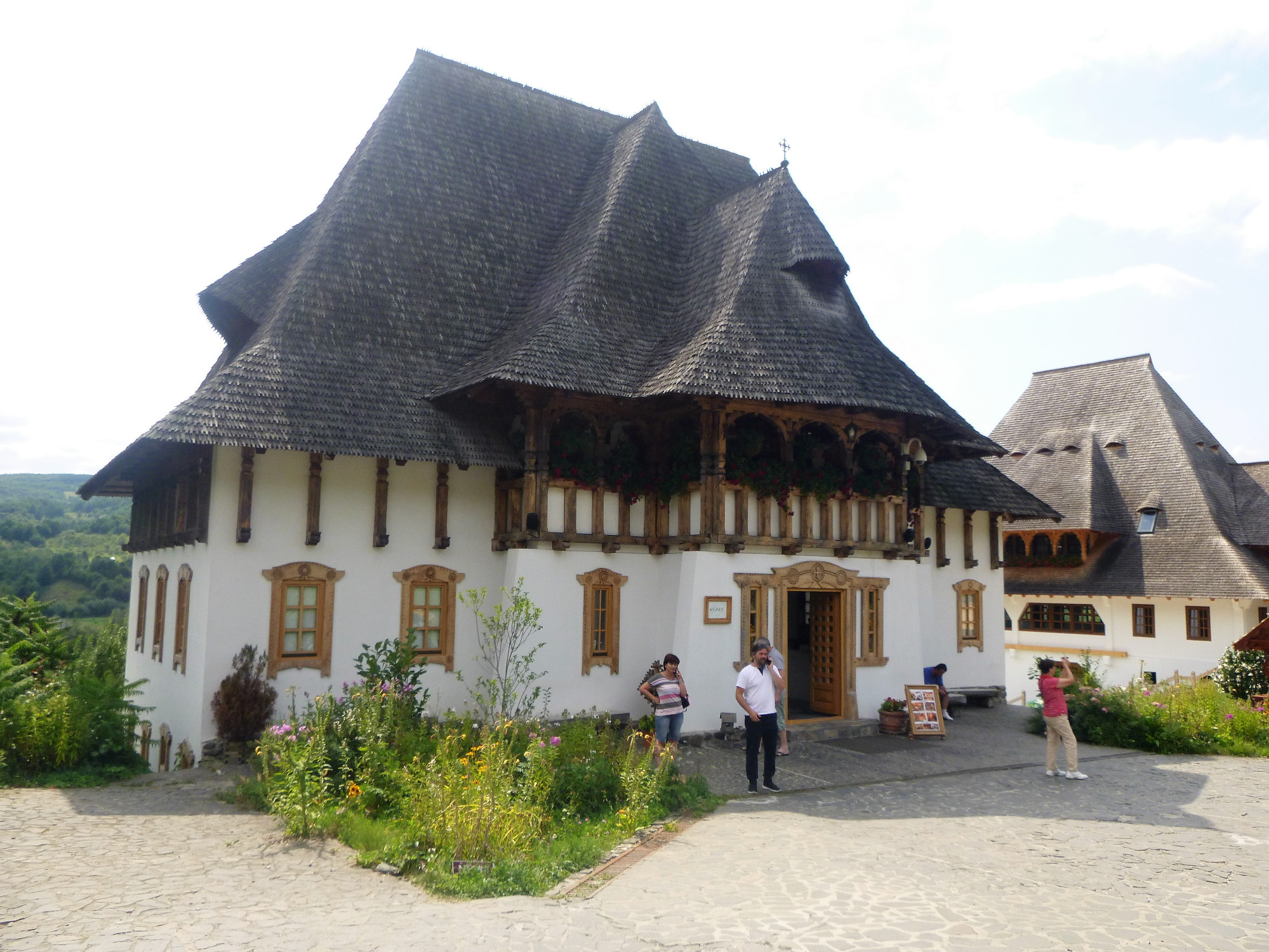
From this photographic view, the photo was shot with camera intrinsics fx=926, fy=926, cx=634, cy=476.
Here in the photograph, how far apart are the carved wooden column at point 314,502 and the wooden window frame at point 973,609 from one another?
12.7 m

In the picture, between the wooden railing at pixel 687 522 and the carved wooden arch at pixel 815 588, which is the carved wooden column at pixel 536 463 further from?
the carved wooden arch at pixel 815 588

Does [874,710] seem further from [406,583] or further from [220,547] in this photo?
[220,547]

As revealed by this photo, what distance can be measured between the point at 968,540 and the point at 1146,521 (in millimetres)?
13975

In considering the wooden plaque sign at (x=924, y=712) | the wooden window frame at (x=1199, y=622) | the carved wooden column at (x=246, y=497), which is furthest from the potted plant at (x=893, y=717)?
the wooden window frame at (x=1199, y=622)

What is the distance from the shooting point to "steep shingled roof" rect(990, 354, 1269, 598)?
27625 millimetres

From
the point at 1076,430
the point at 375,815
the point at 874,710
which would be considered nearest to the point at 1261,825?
the point at 874,710

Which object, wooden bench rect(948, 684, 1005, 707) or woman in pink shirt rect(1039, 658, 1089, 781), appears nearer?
woman in pink shirt rect(1039, 658, 1089, 781)

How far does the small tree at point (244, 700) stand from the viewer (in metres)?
12.2

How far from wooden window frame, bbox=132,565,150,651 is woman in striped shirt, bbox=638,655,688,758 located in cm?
1042

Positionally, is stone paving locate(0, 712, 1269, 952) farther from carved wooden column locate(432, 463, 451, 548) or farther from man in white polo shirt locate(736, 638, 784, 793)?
carved wooden column locate(432, 463, 451, 548)

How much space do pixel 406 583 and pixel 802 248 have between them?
8360mm

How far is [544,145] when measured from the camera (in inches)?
744

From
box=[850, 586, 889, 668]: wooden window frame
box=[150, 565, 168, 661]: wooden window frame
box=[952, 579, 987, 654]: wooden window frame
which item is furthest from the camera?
box=[952, 579, 987, 654]: wooden window frame

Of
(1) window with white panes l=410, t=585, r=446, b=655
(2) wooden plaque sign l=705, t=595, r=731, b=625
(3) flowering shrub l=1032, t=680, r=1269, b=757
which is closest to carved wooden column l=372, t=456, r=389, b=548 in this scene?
(1) window with white panes l=410, t=585, r=446, b=655
